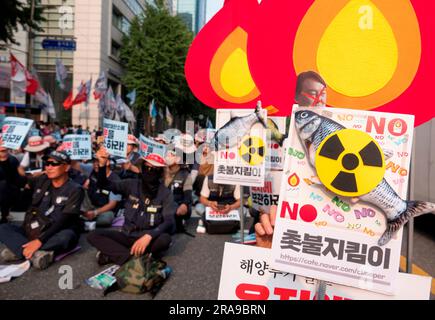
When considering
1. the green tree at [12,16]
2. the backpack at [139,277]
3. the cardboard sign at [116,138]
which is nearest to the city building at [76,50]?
the green tree at [12,16]

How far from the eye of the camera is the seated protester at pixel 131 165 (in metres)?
6.07

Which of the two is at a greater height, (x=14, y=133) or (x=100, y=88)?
(x=100, y=88)

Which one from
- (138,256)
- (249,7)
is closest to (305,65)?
(249,7)

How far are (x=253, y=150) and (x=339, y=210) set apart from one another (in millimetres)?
2009

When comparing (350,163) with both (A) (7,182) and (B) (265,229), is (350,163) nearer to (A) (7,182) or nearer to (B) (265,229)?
(B) (265,229)

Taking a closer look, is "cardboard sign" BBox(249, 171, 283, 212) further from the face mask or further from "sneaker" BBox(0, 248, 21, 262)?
"sneaker" BBox(0, 248, 21, 262)

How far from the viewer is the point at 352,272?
1.42 meters

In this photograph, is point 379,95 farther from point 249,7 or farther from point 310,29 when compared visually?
point 249,7

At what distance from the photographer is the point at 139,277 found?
10.7 ft

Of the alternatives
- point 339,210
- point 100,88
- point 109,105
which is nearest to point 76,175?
point 339,210

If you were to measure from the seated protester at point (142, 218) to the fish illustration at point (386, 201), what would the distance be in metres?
2.72

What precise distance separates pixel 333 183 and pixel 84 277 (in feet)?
10.4

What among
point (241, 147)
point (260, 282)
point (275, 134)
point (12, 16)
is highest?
point (12, 16)

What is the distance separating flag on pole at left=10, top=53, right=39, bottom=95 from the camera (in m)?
12.6
